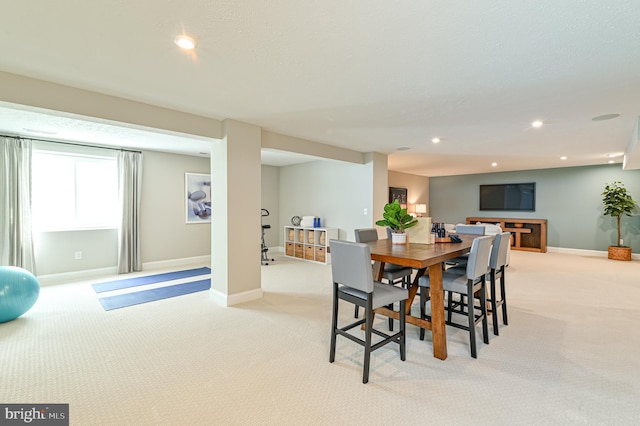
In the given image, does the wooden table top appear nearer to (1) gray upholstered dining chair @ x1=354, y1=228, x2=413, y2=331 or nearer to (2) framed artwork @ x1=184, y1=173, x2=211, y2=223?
(1) gray upholstered dining chair @ x1=354, y1=228, x2=413, y2=331

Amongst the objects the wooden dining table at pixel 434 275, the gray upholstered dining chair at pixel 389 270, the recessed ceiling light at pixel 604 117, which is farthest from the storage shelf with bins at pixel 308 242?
the recessed ceiling light at pixel 604 117

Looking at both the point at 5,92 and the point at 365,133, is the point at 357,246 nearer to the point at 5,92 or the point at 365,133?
the point at 365,133

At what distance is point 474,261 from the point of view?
2.42 metres

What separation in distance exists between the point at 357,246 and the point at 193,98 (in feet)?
7.23

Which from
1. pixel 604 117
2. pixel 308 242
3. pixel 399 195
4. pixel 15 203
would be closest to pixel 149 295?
pixel 15 203

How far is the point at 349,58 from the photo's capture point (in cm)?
207

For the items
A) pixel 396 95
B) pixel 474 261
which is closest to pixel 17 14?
pixel 396 95

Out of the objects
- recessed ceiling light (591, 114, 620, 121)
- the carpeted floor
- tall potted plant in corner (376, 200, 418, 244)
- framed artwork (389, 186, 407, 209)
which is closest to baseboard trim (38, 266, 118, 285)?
the carpeted floor

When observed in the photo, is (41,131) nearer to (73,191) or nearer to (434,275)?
(73,191)

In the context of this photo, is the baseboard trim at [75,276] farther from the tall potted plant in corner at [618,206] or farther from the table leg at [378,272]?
the tall potted plant in corner at [618,206]

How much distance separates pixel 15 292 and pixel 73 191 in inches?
97.6

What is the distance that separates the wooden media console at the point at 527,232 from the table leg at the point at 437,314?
276 inches

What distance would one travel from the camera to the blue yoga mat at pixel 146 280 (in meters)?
4.40

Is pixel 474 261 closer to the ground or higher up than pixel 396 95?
closer to the ground
